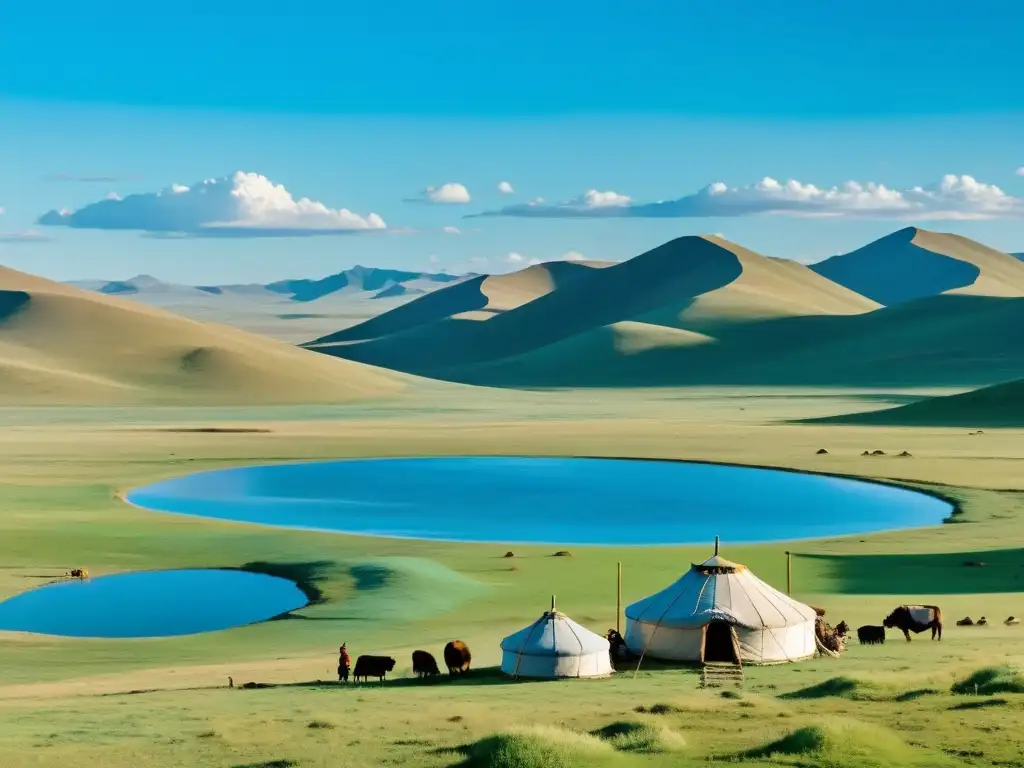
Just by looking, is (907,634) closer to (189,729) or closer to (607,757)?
(607,757)

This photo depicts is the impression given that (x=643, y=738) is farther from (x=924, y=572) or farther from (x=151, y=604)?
(x=924, y=572)

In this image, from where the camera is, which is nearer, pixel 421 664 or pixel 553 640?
pixel 553 640

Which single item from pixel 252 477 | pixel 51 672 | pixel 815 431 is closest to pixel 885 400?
pixel 815 431

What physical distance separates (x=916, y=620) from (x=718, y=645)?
5982 millimetres

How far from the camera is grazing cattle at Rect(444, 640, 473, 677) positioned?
35594 millimetres

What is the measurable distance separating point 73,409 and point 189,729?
149m

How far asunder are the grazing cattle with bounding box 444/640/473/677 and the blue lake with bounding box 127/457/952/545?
27.0 meters

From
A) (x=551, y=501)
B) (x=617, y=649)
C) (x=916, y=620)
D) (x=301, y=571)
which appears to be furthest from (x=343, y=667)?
(x=551, y=501)

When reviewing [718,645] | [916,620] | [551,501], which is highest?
[551,501]

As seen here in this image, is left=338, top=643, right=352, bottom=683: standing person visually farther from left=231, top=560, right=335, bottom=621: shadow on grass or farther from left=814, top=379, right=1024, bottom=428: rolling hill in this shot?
left=814, top=379, right=1024, bottom=428: rolling hill

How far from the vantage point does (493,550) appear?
59.3 m

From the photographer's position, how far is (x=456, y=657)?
35656 mm

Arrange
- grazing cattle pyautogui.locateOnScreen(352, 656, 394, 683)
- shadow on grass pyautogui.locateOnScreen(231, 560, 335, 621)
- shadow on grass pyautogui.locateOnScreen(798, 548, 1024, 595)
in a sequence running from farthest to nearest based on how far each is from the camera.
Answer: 1. shadow on grass pyautogui.locateOnScreen(231, 560, 335, 621)
2. shadow on grass pyautogui.locateOnScreen(798, 548, 1024, 595)
3. grazing cattle pyautogui.locateOnScreen(352, 656, 394, 683)

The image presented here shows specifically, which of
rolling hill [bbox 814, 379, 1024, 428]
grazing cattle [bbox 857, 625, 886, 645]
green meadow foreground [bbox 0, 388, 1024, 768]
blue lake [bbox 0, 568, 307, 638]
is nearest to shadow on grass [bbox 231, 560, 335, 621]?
green meadow foreground [bbox 0, 388, 1024, 768]
